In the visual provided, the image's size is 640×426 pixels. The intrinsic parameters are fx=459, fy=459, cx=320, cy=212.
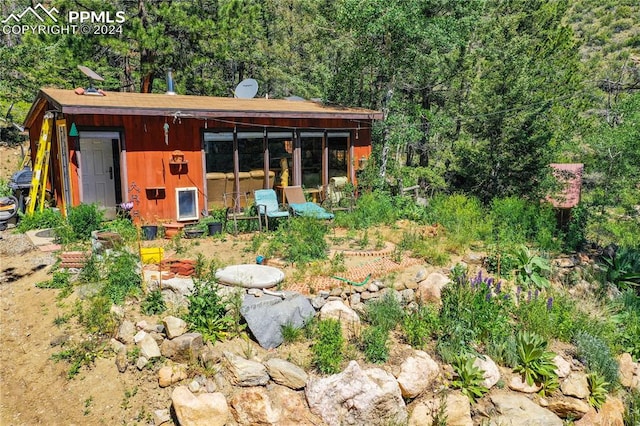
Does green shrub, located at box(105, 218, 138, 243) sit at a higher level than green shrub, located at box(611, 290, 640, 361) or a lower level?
higher

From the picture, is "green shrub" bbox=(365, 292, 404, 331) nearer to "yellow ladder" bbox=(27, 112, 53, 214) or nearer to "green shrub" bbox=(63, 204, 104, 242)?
"green shrub" bbox=(63, 204, 104, 242)

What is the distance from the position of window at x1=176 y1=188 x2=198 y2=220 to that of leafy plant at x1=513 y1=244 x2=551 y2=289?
5.99 meters

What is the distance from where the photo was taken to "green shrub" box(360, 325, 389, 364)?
4.93 metres

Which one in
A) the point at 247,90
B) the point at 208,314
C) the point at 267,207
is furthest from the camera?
the point at 247,90

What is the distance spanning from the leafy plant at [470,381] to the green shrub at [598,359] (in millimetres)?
1494

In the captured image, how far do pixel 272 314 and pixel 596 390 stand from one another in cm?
385

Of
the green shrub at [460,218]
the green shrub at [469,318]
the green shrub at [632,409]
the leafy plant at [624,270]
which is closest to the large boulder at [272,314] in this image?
the green shrub at [469,318]

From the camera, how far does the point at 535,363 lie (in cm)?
523

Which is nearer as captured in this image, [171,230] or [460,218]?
[171,230]

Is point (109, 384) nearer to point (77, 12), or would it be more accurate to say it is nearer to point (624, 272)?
point (624, 272)

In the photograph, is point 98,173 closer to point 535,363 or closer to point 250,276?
point 250,276

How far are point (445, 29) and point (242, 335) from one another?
9979mm

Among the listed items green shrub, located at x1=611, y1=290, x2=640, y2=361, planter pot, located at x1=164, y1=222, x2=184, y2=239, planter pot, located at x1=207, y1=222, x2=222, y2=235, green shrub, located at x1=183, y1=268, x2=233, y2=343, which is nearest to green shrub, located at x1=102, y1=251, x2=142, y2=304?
green shrub, located at x1=183, y1=268, x2=233, y2=343

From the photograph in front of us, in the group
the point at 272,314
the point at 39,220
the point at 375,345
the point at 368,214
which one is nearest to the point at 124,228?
the point at 39,220
